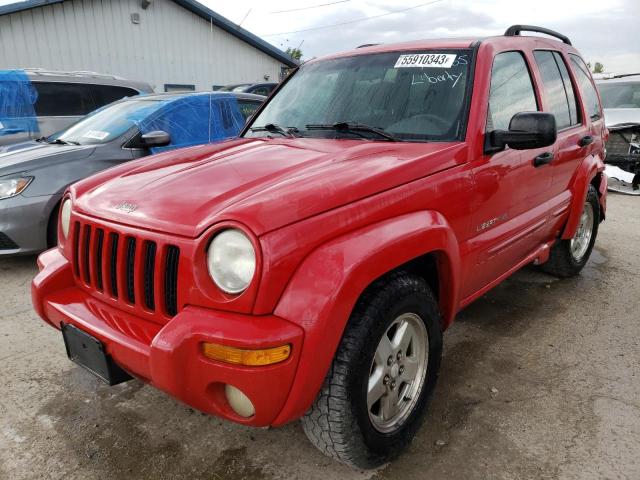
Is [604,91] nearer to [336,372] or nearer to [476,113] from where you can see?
[476,113]

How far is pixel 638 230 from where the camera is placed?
579 centimetres

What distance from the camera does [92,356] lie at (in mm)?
1948

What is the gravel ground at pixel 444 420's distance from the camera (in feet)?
6.86

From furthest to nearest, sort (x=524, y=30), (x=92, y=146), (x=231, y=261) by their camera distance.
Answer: (x=92, y=146) → (x=524, y=30) → (x=231, y=261)

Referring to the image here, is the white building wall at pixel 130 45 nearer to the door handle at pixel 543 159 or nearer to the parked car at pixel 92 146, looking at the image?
the parked car at pixel 92 146

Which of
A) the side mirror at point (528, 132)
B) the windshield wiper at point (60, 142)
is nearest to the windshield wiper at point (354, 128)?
the side mirror at point (528, 132)

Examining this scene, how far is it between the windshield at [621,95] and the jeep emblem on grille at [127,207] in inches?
379

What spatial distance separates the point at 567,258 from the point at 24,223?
15.1ft

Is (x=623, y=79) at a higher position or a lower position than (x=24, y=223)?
higher

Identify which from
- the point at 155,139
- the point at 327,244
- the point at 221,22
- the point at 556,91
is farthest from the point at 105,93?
the point at 221,22

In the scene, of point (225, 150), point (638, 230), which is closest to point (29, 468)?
point (225, 150)

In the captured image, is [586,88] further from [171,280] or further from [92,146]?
[92,146]

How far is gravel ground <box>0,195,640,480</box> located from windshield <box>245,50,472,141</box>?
139cm

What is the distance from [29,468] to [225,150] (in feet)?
5.59
